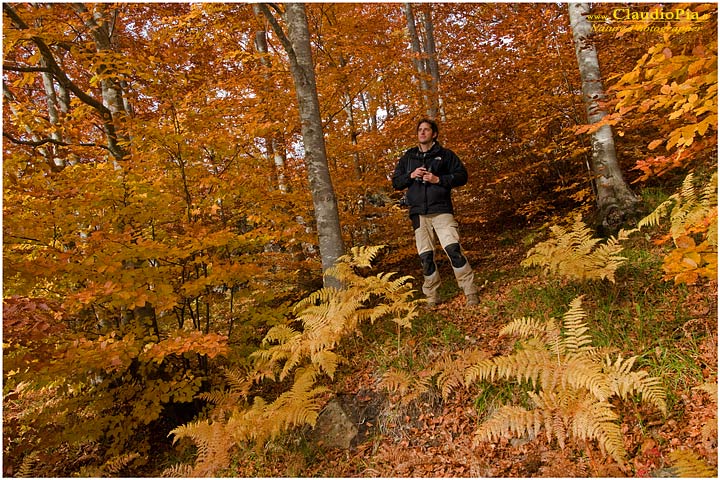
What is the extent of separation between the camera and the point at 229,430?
3594mm

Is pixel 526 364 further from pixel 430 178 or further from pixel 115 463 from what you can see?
pixel 115 463

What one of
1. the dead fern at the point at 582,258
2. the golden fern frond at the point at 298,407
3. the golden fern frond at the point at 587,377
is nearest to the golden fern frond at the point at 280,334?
the golden fern frond at the point at 298,407

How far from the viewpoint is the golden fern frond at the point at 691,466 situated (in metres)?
2.03

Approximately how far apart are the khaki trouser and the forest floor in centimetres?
35

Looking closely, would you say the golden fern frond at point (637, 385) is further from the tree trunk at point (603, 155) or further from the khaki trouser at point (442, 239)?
the tree trunk at point (603, 155)

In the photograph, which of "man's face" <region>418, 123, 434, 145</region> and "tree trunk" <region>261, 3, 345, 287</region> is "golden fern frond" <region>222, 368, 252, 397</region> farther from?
"man's face" <region>418, 123, 434, 145</region>

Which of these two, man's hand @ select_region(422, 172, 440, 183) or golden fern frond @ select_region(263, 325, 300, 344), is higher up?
man's hand @ select_region(422, 172, 440, 183)

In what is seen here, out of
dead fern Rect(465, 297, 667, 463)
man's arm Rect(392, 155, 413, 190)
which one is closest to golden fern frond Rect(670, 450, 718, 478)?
dead fern Rect(465, 297, 667, 463)

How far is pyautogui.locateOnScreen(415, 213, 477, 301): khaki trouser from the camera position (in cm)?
465

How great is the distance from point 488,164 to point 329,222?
15.4 feet

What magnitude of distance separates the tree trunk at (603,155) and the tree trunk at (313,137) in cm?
390

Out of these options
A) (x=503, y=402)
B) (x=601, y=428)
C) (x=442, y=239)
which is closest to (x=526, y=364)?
(x=503, y=402)

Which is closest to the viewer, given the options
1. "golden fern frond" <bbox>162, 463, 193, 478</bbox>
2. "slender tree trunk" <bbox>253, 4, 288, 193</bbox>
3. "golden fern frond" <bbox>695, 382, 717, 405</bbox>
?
"golden fern frond" <bbox>695, 382, 717, 405</bbox>

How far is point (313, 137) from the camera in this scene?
4.88m
